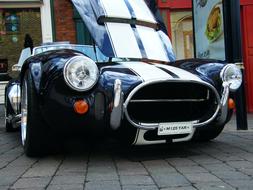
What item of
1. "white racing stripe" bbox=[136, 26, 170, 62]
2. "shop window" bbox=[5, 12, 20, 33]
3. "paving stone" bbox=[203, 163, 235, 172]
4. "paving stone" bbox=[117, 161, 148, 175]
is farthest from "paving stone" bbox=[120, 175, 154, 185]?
"shop window" bbox=[5, 12, 20, 33]

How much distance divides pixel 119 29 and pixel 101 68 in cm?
107

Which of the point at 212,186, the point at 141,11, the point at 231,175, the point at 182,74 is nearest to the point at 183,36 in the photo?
the point at 141,11

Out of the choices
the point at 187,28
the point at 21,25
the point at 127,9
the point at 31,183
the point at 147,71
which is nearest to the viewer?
the point at 31,183

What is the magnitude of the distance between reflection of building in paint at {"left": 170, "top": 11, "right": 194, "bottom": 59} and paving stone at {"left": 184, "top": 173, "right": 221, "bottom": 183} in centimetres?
833

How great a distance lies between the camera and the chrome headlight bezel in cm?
478

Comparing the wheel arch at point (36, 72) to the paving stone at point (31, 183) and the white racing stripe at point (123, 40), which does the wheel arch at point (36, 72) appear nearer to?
the paving stone at point (31, 183)

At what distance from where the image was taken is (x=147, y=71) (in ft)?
14.5

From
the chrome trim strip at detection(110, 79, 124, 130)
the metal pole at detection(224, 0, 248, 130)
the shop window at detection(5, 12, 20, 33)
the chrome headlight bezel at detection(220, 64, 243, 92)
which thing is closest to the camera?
the chrome trim strip at detection(110, 79, 124, 130)

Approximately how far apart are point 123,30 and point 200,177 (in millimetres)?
2277

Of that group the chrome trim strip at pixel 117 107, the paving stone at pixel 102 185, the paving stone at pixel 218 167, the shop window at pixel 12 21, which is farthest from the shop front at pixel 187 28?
the paving stone at pixel 102 185

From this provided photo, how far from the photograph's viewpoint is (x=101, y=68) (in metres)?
4.45

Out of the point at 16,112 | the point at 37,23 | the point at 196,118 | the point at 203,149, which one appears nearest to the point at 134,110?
the point at 196,118

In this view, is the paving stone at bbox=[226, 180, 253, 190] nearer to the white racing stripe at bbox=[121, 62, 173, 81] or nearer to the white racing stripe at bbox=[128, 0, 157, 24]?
the white racing stripe at bbox=[121, 62, 173, 81]

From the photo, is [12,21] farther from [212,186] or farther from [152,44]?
[212,186]
